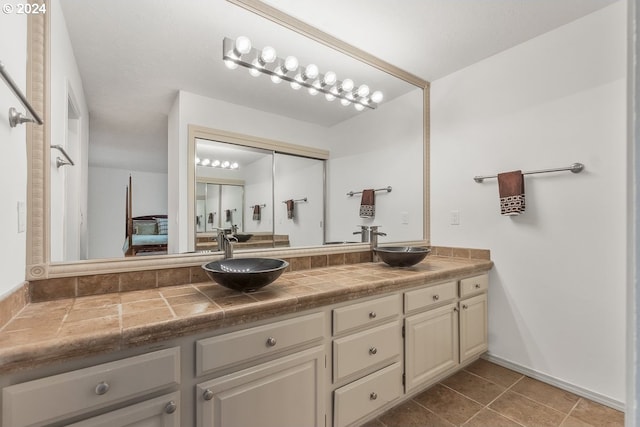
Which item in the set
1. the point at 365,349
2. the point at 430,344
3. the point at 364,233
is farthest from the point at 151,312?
the point at 364,233

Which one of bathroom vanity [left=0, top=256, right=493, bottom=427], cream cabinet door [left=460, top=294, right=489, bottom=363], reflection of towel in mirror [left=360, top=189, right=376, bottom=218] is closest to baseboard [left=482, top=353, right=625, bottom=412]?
cream cabinet door [left=460, top=294, right=489, bottom=363]

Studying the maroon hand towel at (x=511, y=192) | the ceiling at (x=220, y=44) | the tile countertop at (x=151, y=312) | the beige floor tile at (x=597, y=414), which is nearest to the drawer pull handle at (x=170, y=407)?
the tile countertop at (x=151, y=312)

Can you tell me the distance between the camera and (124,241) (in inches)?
52.8

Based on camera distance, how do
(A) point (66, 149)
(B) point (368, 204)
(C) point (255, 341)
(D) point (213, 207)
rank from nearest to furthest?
(C) point (255, 341)
(A) point (66, 149)
(D) point (213, 207)
(B) point (368, 204)

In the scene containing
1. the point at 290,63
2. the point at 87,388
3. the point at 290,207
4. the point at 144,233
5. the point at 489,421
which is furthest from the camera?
the point at 290,207

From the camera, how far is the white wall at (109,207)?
1.30m

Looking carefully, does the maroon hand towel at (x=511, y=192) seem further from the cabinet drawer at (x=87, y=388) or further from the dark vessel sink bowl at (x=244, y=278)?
the cabinet drawer at (x=87, y=388)

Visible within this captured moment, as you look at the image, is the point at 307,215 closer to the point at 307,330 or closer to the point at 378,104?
the point at 307,330

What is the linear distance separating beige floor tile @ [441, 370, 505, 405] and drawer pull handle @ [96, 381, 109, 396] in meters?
1.94

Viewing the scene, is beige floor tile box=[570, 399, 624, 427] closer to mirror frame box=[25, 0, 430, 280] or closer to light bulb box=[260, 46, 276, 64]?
mirror frame box=[25, 0, 430, 280]

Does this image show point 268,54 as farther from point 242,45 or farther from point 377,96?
point 377,96

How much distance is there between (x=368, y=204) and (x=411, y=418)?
4.99ft

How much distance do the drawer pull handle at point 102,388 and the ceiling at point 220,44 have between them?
0.99 metres

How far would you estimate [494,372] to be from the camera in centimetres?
205
